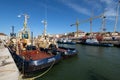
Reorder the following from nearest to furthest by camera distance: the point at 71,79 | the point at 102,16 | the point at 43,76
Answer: the point at 71,79 → the point at 43,76 → the point at 102,16

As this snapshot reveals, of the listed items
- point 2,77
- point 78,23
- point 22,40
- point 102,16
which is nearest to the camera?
point 2,77

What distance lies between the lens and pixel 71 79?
38.0 ft

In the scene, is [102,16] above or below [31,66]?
above

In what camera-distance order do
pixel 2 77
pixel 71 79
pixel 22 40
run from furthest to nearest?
pixel 22 40 → pixel 71 79 → pixel 2 77

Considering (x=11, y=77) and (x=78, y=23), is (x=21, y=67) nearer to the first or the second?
(x=11, y=77)

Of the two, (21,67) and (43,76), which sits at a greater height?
(21,67)

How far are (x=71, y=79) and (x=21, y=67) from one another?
18.4ft

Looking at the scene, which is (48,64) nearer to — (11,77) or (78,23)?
(11,77)

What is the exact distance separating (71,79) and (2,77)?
6.43 m

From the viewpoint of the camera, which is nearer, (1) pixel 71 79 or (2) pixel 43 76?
(1) pixel 71 79

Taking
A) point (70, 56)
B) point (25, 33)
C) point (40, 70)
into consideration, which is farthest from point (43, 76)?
point (25, 33)

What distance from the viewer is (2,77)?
25.1ft

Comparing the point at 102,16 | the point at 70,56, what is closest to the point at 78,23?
the point at 102,16

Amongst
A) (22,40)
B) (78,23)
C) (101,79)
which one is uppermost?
(78,23)
